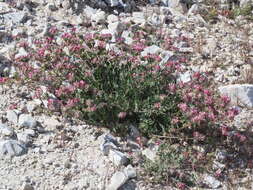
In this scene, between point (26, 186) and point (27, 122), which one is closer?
point (26, 186)

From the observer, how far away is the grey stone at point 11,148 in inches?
215

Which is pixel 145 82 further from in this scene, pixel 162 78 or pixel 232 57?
pixel 232 57

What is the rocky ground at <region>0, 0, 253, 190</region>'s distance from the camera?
5340 mm

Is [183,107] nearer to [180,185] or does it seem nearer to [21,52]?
[180,185]

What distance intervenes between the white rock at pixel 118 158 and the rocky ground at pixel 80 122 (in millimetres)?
12

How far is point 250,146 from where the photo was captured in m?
5.92

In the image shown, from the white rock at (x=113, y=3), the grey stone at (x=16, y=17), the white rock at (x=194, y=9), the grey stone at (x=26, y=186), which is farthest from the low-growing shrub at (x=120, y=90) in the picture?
the white rock at (x=194, y=9)

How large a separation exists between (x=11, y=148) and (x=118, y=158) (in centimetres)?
122

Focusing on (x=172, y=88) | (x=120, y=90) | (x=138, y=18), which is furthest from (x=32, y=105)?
(x=138, y=18)

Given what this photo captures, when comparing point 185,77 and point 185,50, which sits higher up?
point 185,50

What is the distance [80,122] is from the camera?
20.0ft

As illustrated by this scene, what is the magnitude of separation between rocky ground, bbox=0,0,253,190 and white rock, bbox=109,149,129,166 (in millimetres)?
12

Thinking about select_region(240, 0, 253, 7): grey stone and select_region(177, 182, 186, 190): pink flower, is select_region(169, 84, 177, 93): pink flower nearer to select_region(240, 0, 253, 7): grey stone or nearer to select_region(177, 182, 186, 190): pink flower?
select_region(177, 182, 186, 190): pink flower

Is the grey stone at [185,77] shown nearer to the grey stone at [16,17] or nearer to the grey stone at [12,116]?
the grey stone at [12,116]
